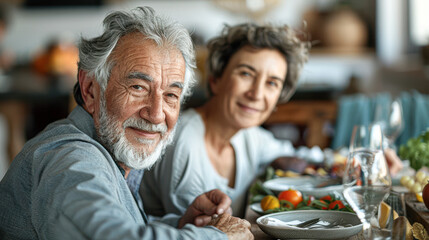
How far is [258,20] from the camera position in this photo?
3678mm

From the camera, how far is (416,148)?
5.24ft

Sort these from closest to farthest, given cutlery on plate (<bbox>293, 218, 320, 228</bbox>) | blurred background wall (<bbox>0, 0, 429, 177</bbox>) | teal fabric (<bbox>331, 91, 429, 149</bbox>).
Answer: cutlery on plate (<bbox>293, 218, 320, 228</bbox>)
teal fabric (<bbox>331, 91, 429, 149</bbox>)
blurred background wall (<bbox>0, 0, 429, 177</bbox>)

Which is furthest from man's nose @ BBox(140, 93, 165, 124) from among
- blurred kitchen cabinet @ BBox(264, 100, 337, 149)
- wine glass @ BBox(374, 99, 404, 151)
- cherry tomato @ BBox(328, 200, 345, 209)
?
blurred kitchen cabinet @ BBox(264, 100, 337, 149)

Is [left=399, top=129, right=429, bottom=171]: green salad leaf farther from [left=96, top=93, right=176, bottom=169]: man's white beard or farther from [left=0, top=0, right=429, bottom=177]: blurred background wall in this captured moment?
[left=0, top=0, right=429, bottom=177]: blurred background wall

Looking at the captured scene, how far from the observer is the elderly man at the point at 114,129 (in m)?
1.03

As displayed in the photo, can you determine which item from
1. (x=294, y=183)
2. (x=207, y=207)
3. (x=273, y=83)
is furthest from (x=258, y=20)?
(x=207, y=207)

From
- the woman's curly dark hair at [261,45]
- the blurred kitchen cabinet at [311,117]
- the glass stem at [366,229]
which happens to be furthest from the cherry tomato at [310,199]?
the blurred kitchen cabinet at [311,117]

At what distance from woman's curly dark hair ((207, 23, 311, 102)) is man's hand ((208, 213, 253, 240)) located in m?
1.06

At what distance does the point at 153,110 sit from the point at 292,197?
1.63ft

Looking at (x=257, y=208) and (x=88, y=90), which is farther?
(x=257, y=208)

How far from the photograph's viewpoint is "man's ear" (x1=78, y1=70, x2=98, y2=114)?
1.36m

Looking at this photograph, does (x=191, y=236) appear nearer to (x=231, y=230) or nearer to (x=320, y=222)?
(x=231, y=230)

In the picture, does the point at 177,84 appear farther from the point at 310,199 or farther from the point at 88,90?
the point at 310,199

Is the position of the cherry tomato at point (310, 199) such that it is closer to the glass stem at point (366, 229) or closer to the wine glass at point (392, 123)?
the glass stem at point (366, 229)
